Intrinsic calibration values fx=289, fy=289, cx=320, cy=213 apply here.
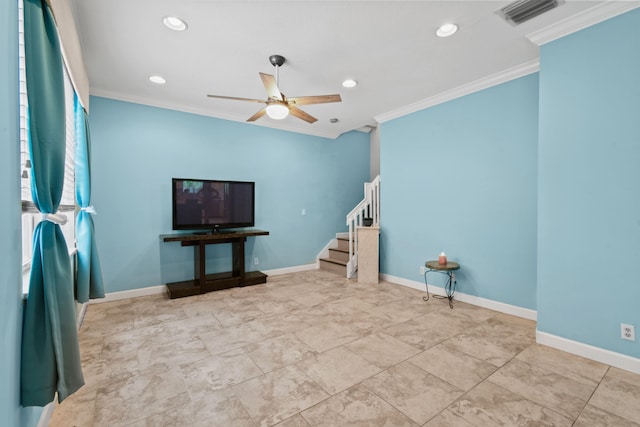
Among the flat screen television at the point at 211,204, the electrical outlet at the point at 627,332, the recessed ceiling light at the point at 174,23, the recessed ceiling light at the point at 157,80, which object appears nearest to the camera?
the electrical outlet at the point at 627,332

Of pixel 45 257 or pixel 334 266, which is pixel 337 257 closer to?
pixel 334 266

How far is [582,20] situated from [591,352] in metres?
2.84

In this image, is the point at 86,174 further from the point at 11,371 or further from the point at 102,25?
the point at 11,371

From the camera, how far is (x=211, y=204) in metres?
4.56

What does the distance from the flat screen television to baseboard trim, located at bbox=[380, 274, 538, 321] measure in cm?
277

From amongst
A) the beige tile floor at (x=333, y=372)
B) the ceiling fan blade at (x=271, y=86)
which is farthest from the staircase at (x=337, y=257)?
the ceiling fan blade at (x=271, y=86)

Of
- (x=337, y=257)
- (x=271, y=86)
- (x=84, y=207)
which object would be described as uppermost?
(x=271, y=86)

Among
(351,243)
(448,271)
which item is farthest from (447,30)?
(351,243)

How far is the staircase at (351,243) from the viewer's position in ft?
17.7

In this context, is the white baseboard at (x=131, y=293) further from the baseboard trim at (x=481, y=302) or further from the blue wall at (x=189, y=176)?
the baseboard trim at (x=481, y=302)

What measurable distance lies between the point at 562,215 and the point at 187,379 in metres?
3.46

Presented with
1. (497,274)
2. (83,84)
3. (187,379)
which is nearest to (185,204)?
(83,84)

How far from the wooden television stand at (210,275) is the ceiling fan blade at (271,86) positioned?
2.36 meters

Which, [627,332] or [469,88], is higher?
[469,88]
